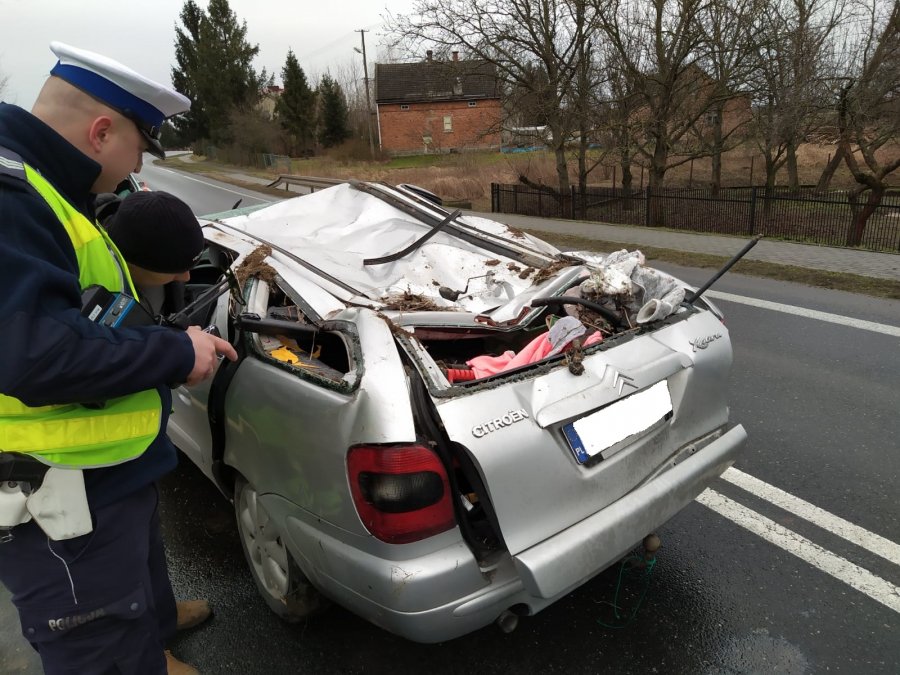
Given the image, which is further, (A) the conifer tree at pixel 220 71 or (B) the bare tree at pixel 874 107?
(A) the conifer tree at pixel 220 71

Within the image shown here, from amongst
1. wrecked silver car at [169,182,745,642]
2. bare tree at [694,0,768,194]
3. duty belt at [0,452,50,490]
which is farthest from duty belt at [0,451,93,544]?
bare tree at [694,0,768,194]

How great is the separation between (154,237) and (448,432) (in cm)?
106

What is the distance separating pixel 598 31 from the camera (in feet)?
54.9

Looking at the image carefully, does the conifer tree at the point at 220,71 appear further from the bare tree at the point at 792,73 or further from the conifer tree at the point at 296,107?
the bare tree at the point at 792,73

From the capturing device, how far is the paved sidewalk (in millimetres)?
8406

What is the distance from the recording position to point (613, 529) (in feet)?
6.65

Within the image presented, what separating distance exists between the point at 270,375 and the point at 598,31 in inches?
683

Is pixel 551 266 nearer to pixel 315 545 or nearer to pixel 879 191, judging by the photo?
pixel 315 545

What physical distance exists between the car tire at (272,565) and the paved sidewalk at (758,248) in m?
7.95

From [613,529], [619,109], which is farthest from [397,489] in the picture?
[619,109]

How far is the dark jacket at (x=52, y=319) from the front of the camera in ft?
4.34

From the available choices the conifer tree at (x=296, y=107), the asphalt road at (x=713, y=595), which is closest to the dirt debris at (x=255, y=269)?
the asphalt road at (x=713, y=595)

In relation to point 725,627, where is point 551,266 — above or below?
above

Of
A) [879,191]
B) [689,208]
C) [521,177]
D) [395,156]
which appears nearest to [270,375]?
[689,208]
